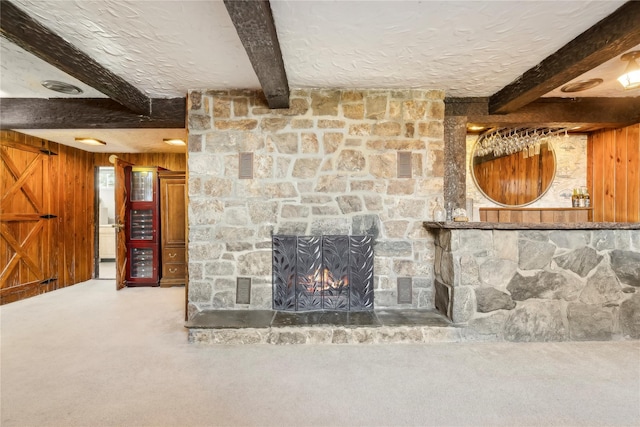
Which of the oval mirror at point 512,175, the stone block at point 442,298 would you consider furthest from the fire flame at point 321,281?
the oval mirror at point 512,175

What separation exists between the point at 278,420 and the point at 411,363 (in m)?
1.02

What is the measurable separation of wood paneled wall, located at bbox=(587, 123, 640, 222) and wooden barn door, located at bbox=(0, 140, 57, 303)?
23.1 feet

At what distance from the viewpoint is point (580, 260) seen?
2477mm

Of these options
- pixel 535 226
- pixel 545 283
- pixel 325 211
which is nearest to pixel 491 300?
pixel 545 283

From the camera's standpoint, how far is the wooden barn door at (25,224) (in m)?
3.51

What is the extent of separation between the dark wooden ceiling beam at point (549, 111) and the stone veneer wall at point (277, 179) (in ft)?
1.19

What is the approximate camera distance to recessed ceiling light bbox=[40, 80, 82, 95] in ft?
8.39

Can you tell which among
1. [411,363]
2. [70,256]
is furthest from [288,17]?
[70,256]

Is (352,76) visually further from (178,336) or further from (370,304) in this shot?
(178,336)

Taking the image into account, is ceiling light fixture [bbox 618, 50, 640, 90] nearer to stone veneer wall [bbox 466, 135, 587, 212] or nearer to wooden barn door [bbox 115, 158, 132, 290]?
stone veneer wall [bbox 466, 135, 587, 212]

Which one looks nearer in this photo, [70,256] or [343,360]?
[343,360]

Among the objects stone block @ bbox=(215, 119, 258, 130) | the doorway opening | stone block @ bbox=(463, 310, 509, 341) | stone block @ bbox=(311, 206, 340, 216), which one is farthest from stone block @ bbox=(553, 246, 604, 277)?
the doorway opening

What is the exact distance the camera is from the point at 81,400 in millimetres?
1683

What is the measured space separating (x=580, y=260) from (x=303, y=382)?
2.45m
